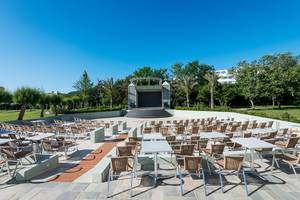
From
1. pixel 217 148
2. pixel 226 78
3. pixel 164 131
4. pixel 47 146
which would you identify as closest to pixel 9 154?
pixel 47 146

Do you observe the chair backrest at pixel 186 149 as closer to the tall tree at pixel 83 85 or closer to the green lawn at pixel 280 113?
the green lawn at pixel 280 113

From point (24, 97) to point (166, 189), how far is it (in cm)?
1929

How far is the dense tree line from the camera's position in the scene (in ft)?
87.6

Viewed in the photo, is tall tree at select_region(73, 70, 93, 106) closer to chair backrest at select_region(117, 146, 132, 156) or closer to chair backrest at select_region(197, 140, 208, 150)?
chair backrest at select_region(117, 146, 132, 156)

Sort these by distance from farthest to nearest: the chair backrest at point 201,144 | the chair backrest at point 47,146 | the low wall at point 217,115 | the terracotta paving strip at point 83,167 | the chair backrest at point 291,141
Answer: the low wall at point 217,115 < the chair backrest at point 47,146 < the chair backrest at point 201,144 < the chair backrest at point 291,141 < the terracotta paving strip at point 83,167

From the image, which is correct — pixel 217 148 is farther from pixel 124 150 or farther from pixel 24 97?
pixel 24 97

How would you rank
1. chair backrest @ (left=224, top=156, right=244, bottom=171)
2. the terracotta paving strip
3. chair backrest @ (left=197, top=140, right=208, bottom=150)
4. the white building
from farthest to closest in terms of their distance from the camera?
the white building, chair backrest @ (left=197, top=140, right=208, bottom=150), the terracotta paving strip, chair backrest @ (left=224, top=156, right=244, bottom=171)

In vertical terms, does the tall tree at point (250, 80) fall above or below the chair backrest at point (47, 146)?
above

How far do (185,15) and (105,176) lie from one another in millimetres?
25609

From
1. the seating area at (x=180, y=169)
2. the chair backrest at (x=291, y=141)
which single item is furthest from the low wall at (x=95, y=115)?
the chair backrest at (x=291, y=141)

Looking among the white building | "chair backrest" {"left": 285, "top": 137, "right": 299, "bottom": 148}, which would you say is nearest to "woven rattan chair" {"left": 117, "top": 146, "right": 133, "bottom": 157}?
"chair backrest" {"left": 285, "top": 137, "right": 299, "bottom": 148}

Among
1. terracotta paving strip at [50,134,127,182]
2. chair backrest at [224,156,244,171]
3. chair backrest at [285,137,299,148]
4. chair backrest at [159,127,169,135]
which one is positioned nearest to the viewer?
chair backrest at [224,156,244,171]

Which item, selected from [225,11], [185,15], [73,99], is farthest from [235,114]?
[73,99]

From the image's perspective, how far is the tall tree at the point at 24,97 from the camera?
62.8 ft
